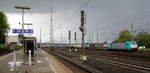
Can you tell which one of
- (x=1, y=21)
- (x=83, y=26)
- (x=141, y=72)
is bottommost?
(x=141, y=72)

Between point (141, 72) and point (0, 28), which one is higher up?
point (0, 28)

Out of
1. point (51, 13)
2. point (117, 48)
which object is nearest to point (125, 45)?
point (117, 48)

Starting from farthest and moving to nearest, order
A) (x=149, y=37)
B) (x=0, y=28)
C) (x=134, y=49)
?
(x=149, y=37)
(x=0, y=28)
(x=134, y=49)

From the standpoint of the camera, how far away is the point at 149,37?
100062mm

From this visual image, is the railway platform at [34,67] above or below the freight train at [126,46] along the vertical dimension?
below

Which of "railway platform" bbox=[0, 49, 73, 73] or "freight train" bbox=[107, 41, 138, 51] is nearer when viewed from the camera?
"railway platform" bbox=[0, 49, 73, 73]

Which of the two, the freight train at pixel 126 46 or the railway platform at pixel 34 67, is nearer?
the railway platform at pixel 34 67

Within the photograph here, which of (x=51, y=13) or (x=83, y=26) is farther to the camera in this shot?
(x=51, y=13)

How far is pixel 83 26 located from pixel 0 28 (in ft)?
236

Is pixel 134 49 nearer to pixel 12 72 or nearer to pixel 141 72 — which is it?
pixel 141 72

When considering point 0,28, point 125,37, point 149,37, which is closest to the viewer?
point 0,28

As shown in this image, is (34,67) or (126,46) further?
(126,46)

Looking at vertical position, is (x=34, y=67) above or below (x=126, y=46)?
below

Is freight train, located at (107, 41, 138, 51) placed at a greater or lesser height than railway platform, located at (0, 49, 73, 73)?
greater
